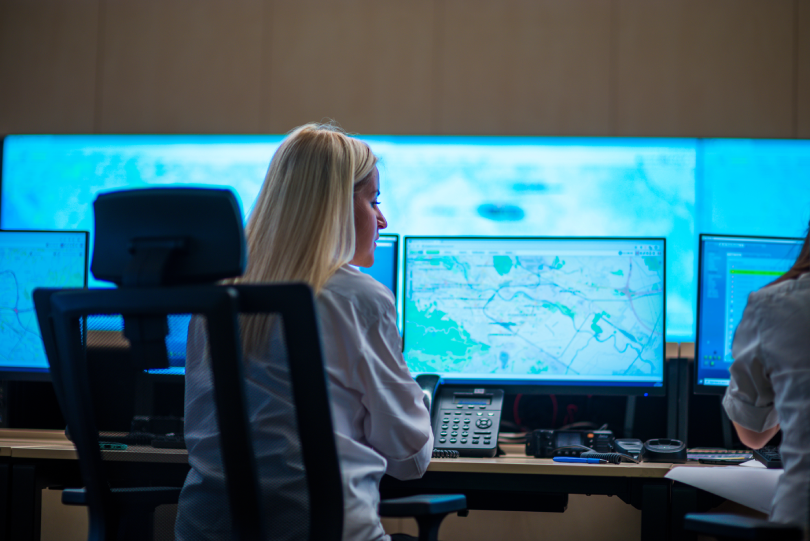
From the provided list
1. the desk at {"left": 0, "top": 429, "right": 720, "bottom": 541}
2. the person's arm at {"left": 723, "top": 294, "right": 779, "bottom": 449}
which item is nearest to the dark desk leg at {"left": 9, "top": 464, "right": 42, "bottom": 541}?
the desk at {"left": 0, "top": 429, "right": 720, "bottom": 541}

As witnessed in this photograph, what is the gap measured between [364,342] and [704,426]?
1.42m

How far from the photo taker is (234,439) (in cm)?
85

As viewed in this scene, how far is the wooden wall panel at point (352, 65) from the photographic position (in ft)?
8.71

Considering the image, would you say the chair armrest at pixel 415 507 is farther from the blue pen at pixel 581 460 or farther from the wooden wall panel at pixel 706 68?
the wooden wall panel at pixel 706 68

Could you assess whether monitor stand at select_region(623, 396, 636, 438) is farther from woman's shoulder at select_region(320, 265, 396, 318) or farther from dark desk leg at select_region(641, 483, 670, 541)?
woman's shoulder at select_region(320, 265, 396, 318)

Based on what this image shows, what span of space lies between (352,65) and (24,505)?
1.93 m

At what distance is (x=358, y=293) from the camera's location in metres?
1.09

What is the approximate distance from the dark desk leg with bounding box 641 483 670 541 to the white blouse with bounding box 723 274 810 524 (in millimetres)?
291

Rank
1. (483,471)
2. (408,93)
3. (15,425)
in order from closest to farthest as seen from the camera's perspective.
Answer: (483,471)
(15,425)
(408,93)

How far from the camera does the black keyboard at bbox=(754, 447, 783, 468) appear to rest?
1.48 metres

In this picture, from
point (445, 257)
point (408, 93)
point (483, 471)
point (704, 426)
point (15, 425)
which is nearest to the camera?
point (483, 471)

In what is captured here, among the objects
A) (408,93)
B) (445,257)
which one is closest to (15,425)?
(445,257)

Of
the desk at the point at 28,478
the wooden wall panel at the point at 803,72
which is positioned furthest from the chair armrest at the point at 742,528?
the wooden wall panel at the point at 803,72

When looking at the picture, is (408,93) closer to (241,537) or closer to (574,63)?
(574,63)
